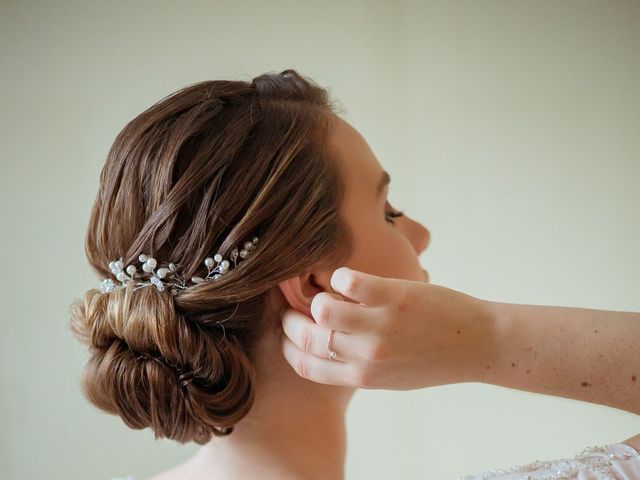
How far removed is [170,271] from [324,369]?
1.02 feet

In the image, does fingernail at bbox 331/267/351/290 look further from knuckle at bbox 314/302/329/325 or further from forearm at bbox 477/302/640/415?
forearm at bbox 477/302/640/415

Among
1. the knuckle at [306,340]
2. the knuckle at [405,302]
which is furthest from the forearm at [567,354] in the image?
the knuckle at [306,340]

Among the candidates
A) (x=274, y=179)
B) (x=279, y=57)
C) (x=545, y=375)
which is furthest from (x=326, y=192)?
(x=279, y=57)

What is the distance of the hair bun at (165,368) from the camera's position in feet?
3.33

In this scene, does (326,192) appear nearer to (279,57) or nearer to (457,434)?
(279,57)

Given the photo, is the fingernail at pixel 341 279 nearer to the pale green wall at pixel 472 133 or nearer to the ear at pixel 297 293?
the ear at pixel 297 293

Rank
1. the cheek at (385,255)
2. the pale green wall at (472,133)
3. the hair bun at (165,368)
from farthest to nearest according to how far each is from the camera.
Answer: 1. the pale green wall at (472,133)
2. the cheek at (385,255)
3. the hair bun at (165,368)

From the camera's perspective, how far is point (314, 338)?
90cm

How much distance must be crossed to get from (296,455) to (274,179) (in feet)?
1.53

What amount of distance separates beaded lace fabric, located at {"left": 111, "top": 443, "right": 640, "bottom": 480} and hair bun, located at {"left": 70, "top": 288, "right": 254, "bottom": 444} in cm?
42

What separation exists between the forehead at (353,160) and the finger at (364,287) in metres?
0.35

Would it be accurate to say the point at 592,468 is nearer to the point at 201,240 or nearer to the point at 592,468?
the point at 592,468

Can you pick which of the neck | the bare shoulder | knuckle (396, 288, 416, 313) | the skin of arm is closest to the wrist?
the skin of arm

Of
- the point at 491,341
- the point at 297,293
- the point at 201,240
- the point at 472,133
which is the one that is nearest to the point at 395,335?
the point at 491,341
